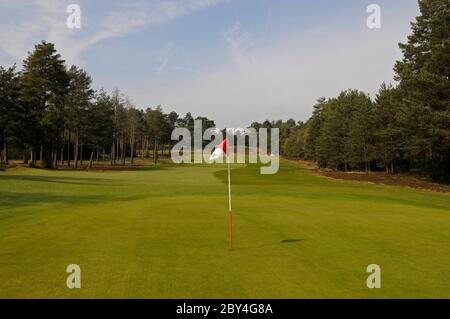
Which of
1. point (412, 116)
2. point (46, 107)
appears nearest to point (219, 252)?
point (412, 116)

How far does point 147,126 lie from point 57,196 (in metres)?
105

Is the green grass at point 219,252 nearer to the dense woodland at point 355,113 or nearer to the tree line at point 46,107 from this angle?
the dense woodland at point 355,113

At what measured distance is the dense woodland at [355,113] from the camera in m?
46.0

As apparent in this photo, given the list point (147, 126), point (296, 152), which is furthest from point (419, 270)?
point (296, 152)

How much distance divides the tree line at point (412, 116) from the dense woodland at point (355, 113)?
11cm

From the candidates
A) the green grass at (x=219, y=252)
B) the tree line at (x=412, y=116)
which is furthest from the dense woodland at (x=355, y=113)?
the green grass at (x=219, y=252)

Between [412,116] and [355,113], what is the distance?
33.9 metres

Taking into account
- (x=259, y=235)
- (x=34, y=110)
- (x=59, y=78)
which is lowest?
(x=259, y=235)

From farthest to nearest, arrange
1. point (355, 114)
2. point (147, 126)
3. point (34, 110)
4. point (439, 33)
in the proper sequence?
1. point (147, 126)
2. point (355, 114)
3. point (34, 110)
4. point (439, 33)

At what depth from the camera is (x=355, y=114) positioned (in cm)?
8000

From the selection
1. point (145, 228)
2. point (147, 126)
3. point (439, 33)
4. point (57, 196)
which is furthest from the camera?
point (147, 126)

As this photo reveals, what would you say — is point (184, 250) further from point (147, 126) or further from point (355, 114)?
point (147, 126)

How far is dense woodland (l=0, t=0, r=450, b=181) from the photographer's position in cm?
4597

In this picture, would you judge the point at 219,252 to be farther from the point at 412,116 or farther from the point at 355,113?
the point at 355,113
